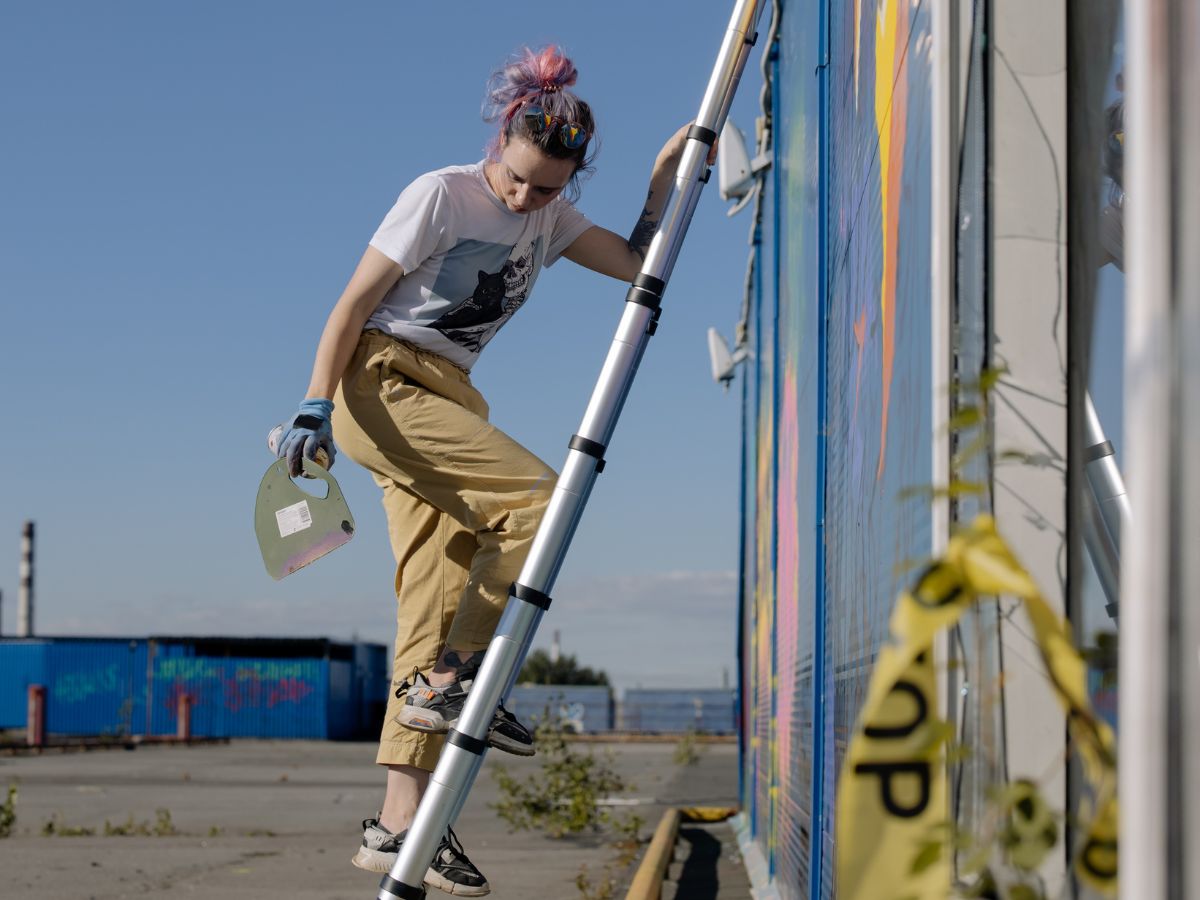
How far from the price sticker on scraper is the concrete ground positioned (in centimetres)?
300

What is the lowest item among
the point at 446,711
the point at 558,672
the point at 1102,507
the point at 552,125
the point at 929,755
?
the point at 558,672

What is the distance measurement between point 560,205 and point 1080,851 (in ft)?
9.47

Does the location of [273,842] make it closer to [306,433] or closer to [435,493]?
[435,493]

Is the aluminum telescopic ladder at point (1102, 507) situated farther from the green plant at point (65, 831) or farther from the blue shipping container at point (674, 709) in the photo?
the blue shipping container at point (674, 709)

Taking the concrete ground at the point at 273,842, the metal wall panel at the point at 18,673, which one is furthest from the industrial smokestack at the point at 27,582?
the concrete ground at the point at 273,842

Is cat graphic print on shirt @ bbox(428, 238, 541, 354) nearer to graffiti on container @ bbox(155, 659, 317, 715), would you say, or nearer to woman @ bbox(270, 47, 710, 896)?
woman @ bbox(270, 47, 710, 896)

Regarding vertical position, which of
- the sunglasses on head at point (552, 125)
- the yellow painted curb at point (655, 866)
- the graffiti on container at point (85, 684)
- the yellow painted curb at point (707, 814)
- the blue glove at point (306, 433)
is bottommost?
the graffiti on container at point (85, 684)

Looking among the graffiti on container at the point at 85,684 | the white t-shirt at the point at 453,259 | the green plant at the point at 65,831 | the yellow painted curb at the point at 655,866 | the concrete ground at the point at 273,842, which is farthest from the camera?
the graffiti on container at the point at 85,684

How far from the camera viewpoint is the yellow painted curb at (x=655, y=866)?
5.22 metres

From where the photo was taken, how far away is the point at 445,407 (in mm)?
3400

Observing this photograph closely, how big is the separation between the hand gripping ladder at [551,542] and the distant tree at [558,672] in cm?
7115

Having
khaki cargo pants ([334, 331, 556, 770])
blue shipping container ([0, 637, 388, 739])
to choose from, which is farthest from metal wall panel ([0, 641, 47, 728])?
khaki cargo pants ([334, 331, 556, 770])

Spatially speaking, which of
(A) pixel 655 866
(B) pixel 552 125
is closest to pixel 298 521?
(B) pixel 552 125

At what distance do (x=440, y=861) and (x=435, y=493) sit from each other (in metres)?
0.84
